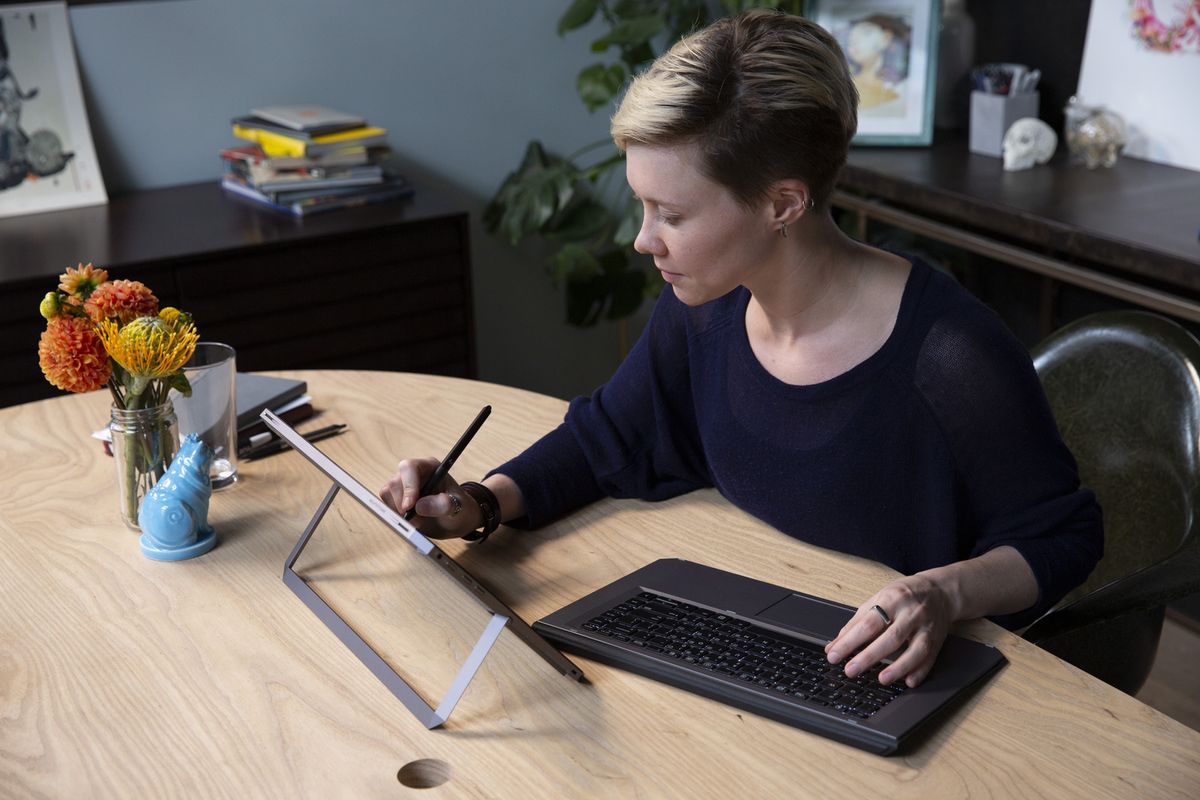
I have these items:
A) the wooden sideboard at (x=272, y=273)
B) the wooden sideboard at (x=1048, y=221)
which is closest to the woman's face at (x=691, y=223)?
the wooden sideboard at (x=1048, y=221)

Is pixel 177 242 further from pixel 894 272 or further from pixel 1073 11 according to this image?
pixel 1073 11

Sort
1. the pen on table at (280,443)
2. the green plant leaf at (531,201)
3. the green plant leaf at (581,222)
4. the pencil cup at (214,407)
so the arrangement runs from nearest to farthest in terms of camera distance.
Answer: the pencil cup at (214,407) → the pen on table at (280,443) → the green plant leaf at (531,201) → the green plant leaf at (581,222)

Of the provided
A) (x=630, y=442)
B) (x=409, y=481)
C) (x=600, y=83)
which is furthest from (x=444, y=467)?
(x=600, y=83)

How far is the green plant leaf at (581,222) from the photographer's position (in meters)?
3.34

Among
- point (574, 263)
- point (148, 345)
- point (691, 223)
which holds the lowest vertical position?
point (574, 263)

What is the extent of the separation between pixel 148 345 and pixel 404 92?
6.61 feet

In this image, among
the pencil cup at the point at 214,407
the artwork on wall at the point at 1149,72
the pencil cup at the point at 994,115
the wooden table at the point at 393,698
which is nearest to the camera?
the wooden table at the point at 393,698

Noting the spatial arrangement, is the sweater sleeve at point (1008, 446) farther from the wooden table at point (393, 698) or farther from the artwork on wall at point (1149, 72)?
the artwork on wall at point (1149, 72)

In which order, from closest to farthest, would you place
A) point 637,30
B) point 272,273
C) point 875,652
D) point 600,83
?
point 875,652
point 272,273
point 637,30
point 600,83

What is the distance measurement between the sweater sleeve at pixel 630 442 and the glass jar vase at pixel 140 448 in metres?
0.38

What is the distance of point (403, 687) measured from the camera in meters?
1.16

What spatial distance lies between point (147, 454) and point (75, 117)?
171 centimetres

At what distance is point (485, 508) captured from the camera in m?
1.46

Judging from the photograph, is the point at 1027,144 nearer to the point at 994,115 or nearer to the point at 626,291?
the point at 994,115
